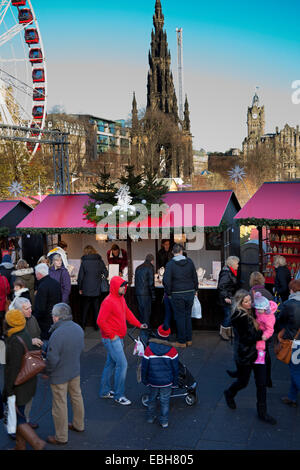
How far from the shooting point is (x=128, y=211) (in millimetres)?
10945

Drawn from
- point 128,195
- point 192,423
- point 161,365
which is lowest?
point 192,423

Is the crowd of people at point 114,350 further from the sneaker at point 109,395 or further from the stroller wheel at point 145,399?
the stroller wheel at point 145,399

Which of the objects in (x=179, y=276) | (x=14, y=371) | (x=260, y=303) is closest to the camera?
(x=14, y=371)

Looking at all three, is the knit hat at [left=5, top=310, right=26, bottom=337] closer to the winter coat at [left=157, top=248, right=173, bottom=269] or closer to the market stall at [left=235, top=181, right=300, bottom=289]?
the market stall at [left=235, top=181, right=300, bottom=289]

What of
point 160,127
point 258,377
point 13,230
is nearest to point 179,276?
point 258,377

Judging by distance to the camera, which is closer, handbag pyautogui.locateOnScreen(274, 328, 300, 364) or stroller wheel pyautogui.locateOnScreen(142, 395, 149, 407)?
handbag pyautogui.locateOnScreen(274, 328, 300, 364)

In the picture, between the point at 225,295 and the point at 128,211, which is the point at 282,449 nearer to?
the point at 225,295

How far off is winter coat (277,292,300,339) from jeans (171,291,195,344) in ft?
9.33

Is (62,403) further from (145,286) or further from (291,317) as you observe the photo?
(145,286)

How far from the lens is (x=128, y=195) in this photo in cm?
1117

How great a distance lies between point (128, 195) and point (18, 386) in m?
6.46

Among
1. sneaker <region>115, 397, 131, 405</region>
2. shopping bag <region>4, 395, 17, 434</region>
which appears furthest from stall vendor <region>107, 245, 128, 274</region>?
shopping bag <region>4, 395, 17, 434</region>

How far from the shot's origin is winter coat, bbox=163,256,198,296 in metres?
9.02

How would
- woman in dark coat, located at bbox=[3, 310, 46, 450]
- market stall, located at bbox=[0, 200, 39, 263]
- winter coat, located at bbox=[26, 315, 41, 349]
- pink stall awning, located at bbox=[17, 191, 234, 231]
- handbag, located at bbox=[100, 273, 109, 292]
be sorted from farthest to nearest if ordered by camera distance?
market stall, located at bbox=[0, 200, 39, 263]
pink stall awning, located at bbox=[17, 191, 234, 231]
handbag, located at bbox=[100, 273, 109, 292]
winter coat, located at bbox=[26, 315, 41, 349]
woman in dark coat, located at bbox=[3, 310, 46, 450]
